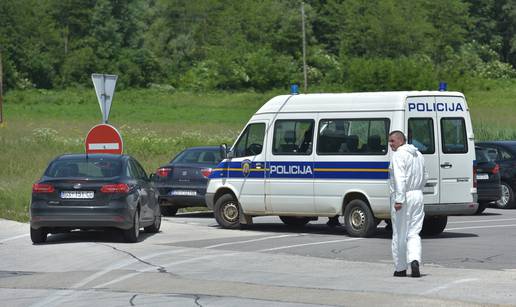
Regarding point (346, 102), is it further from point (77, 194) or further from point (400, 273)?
point (400, 273)

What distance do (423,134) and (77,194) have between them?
18.8 feet

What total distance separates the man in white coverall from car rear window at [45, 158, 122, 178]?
6452 millimetres

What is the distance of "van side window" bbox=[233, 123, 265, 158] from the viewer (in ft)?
69.5

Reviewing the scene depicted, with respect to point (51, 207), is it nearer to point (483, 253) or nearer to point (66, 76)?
point (483, 253)

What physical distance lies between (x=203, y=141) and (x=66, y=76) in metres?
55.7

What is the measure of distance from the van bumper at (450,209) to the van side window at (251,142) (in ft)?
11.6

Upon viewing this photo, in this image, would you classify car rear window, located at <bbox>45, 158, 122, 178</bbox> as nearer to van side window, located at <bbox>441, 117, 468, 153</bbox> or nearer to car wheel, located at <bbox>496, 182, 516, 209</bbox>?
van side window, located at <bbox>441, 117, 468, 153</bbox>

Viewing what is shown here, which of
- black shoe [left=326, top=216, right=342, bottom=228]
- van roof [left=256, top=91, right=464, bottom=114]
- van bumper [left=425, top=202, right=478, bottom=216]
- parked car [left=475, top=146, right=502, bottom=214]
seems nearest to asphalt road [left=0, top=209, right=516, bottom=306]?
black shoe [left=326, top=216, right=342, bottom=228]

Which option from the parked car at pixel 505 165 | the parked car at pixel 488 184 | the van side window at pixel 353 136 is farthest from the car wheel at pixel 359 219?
the parked car at pixel 505 165

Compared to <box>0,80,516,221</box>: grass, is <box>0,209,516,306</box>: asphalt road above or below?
below

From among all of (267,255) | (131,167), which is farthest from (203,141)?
(267,255)

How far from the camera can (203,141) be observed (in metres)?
48.9

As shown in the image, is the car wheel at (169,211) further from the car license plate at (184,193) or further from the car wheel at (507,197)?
the car wheel at (507,197)

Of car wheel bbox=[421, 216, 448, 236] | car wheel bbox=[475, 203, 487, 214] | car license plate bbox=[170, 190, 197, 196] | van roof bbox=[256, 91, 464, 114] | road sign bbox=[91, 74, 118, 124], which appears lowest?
car wheel bbox=[421, 216, 448, 236]
